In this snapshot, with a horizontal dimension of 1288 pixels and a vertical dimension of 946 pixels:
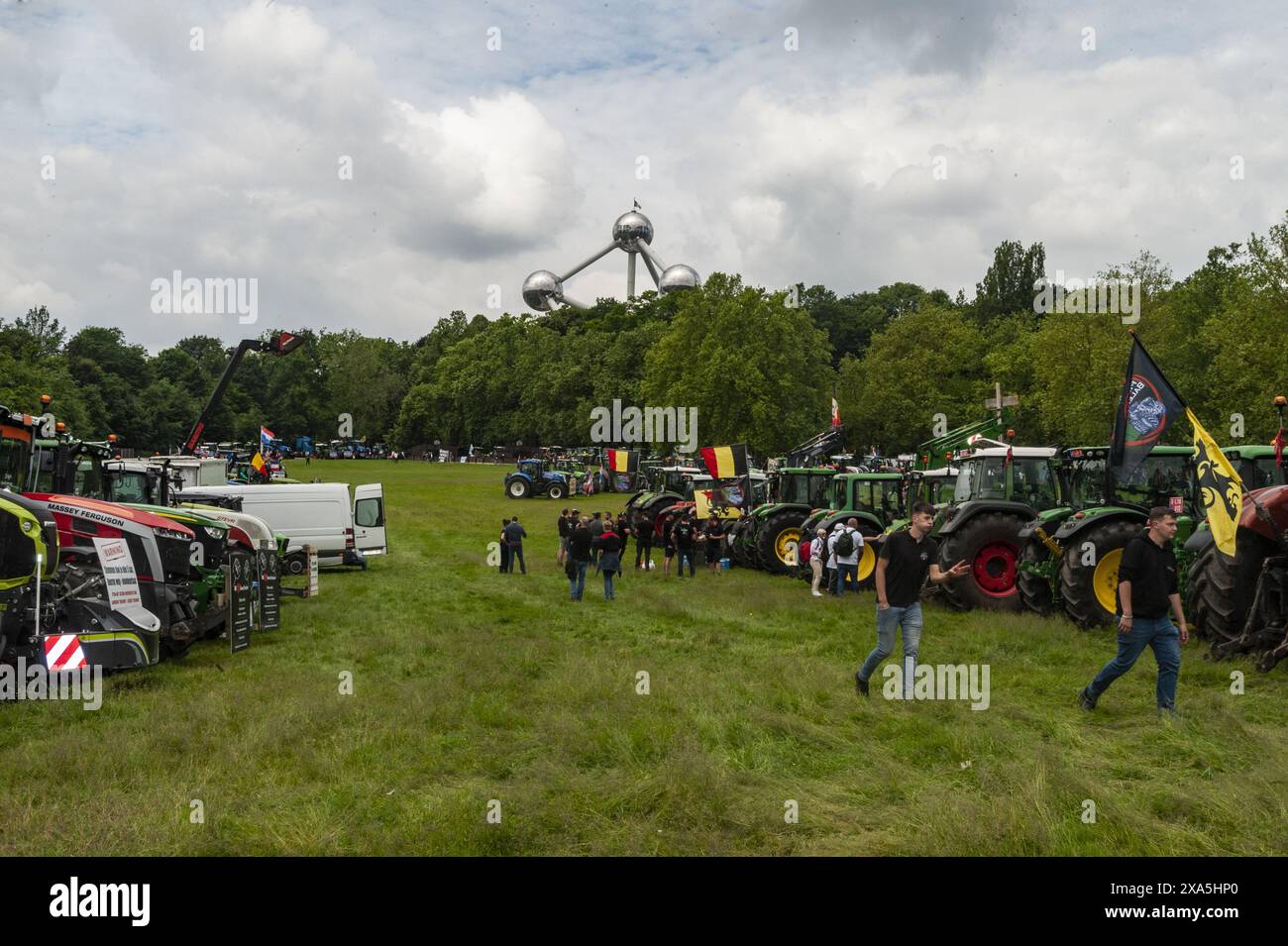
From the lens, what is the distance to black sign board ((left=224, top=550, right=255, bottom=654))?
1081 centimetres

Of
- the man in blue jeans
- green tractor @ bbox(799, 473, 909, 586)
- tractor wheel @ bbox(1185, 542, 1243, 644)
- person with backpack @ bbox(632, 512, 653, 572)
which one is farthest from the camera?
person with backpack @ bbox(632, 512, 653, 572)

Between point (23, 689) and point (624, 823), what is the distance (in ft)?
19.5

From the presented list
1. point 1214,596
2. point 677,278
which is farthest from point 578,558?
point 677,278

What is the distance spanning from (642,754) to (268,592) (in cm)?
719

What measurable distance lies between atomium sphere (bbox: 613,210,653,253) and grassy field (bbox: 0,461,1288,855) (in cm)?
9833

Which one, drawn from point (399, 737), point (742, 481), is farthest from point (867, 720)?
point (742, 481)

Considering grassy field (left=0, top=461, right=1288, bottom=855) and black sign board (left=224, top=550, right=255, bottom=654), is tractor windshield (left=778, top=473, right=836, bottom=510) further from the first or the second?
black sign board (left=224, top=550, right=255, bottom=654)

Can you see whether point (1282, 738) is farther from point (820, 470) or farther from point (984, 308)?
point (984, 308)

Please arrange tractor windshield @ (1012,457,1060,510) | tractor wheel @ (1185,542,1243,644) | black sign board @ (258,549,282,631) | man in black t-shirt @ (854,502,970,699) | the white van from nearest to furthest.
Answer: man in black t-shirt @ (854,502,970,699)
tractor wheel @ (1185,542,1243,644)
black sign board @ (258,549,282,631)
tractor windshield @ (1012,457,1060,510)
the white van

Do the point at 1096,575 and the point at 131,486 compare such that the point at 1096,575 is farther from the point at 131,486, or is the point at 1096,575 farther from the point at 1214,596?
the point at 131,486

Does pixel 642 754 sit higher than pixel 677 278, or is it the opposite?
pixel 677 278

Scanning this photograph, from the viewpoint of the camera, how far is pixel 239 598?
11.0 m

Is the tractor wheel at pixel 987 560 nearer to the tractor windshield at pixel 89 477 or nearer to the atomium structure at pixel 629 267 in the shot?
the tractor windshield at pixel 89 477

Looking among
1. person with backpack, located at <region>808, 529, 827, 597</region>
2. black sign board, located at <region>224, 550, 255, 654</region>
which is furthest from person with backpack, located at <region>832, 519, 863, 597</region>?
black sign board, located at <region>224, 550, 255, 654</region>
